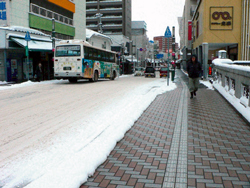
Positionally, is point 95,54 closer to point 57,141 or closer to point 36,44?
point 36,44

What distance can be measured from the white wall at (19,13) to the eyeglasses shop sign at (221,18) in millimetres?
17359

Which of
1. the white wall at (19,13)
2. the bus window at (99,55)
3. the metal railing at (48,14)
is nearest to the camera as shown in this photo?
the white wall at (19,13)

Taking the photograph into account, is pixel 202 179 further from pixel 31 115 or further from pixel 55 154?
pixel 31 115

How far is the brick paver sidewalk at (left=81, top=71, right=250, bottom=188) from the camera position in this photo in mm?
3840

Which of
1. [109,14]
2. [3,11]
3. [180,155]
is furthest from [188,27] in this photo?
[180,155]

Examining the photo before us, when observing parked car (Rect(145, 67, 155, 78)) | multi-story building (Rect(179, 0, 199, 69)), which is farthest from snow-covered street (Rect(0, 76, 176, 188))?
multi-story building (Rect(179, 0, 199, 69))

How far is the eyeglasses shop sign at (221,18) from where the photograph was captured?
28.5 m

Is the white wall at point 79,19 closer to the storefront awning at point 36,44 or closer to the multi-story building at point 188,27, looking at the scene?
the storefront awning at point 36,44

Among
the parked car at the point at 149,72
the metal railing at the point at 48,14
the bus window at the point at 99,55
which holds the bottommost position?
the parked car at the point at 149,72

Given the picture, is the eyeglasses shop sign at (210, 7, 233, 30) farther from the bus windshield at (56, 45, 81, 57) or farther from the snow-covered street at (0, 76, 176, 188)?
the snow-covered street at (0, 76, 176, 188)

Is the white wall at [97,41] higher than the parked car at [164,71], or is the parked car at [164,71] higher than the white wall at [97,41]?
the white wall at [97,41]

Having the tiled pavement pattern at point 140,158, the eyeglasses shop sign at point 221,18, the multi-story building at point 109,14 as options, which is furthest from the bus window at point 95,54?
the multi-story building at point 109,14

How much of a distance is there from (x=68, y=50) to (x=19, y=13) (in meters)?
7.50

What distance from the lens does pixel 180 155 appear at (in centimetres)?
485
